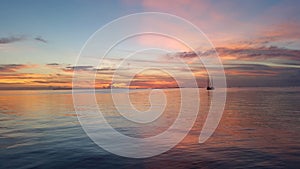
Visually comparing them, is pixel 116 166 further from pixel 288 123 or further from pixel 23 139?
pixel 288 123

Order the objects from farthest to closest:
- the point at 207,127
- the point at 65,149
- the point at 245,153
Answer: the point at 207,127
the point at 65,149
the point at 245,153

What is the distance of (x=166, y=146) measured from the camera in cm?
2111

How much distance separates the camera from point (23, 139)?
2364 cm

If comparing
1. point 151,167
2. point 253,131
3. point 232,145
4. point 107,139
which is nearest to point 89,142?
point 107,139

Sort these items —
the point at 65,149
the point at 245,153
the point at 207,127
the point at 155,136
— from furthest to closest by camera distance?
the point at 207,127, the point at 155,136, the point at 65,149, the point at 245,153

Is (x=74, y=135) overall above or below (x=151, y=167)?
above

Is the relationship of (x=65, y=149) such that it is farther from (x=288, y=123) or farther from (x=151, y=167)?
(x=288, y=123)

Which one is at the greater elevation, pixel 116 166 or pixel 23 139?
pixel 23 139

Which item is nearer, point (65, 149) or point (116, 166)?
point (116, 166)

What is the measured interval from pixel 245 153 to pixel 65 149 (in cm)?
1413

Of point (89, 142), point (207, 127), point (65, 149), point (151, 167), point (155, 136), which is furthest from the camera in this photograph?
point (207, 127)

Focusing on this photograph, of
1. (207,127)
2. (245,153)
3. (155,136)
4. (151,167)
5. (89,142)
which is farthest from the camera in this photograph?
(207,127)

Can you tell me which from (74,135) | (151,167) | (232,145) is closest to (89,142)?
(74,135)

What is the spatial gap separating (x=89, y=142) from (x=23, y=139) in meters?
6.68
